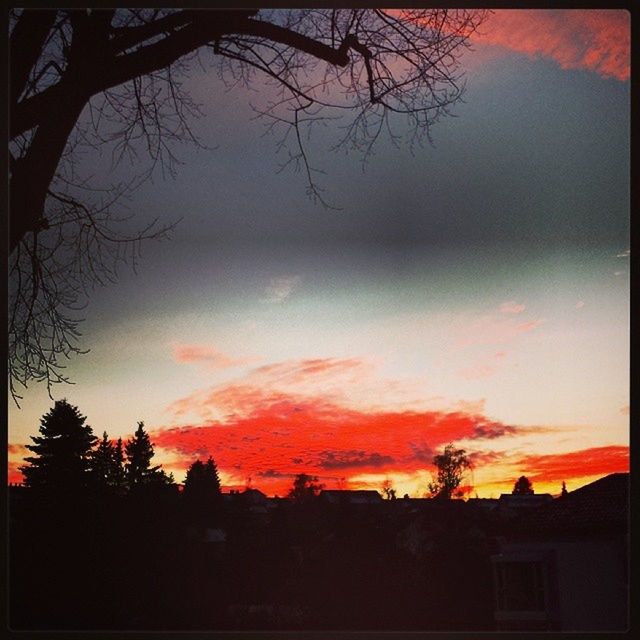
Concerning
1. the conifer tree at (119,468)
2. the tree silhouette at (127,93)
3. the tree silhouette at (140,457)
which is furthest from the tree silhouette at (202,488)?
the tree silhouette at (127,93)

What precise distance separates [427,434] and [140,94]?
3.67 meters

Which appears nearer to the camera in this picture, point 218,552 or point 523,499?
point 523,499

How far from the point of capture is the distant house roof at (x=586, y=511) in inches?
289

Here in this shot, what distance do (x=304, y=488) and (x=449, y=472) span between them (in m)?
1.12

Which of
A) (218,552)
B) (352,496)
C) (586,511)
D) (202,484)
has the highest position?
(202,484)

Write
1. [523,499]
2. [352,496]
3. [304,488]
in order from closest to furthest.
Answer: [523,499]
[304,488]
[352,496]

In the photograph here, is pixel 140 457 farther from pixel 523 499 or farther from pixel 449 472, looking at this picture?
pixel 523 499

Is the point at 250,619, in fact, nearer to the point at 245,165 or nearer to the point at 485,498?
the point at 485,498

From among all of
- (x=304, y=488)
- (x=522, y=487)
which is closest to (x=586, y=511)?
(x=522, y=487)

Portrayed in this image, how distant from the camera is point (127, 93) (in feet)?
9.84

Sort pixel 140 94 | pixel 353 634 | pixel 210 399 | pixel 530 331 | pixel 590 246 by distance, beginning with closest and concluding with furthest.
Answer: pixel 353 634 → pixel 140 94 → pixel 590 246 → pixel 530 331 → pixel 210 399

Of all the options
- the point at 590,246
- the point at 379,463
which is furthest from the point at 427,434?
the point at 590,246

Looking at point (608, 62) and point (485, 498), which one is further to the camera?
point (485, 498)

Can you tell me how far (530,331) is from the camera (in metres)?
5.07
